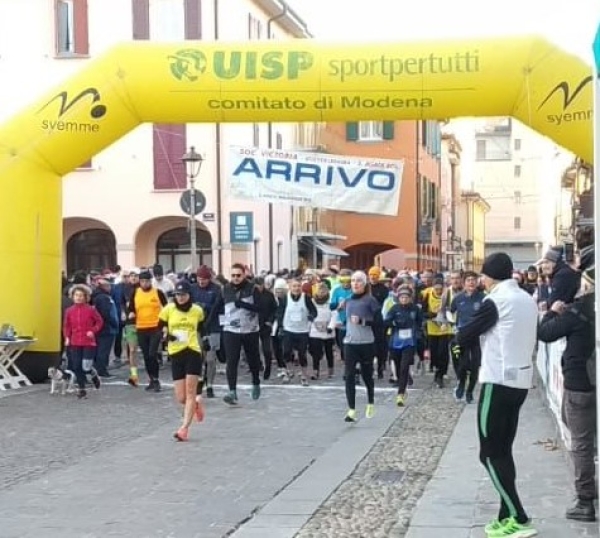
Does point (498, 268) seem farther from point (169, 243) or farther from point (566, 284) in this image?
point (169, 243)

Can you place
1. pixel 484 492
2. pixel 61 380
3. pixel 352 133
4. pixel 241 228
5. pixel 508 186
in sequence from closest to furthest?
pixel 484 492 < pixel 61 380 < pixel 241 228 < pixel 352 133 < pixel 508 186

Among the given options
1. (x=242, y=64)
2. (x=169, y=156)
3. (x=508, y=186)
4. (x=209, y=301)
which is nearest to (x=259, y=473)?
(x=242, y=64)

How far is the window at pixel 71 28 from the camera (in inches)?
1321

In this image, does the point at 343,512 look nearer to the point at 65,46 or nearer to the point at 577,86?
the point at 577,86

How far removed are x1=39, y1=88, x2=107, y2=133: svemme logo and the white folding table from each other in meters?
3.01

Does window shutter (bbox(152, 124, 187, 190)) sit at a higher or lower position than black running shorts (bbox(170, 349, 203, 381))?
higher

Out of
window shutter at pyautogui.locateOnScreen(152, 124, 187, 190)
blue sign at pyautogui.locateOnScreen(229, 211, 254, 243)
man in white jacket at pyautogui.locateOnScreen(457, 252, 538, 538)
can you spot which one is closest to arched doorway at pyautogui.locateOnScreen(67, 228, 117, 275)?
window shutter at pyautogui.locateOnScreen(152, 124, 187, 190)

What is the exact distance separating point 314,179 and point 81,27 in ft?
56.5

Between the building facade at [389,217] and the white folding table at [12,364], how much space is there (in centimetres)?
3196

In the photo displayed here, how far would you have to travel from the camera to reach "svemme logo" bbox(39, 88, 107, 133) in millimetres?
14773

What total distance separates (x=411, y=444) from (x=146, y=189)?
80.2ft

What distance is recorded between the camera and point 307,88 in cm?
1392

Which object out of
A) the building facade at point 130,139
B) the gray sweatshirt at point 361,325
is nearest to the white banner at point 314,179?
the gray sweatshirt at point 361,325

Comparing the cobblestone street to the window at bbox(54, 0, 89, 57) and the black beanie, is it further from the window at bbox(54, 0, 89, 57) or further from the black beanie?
the window at bbox(54, 0, 89, 57)
